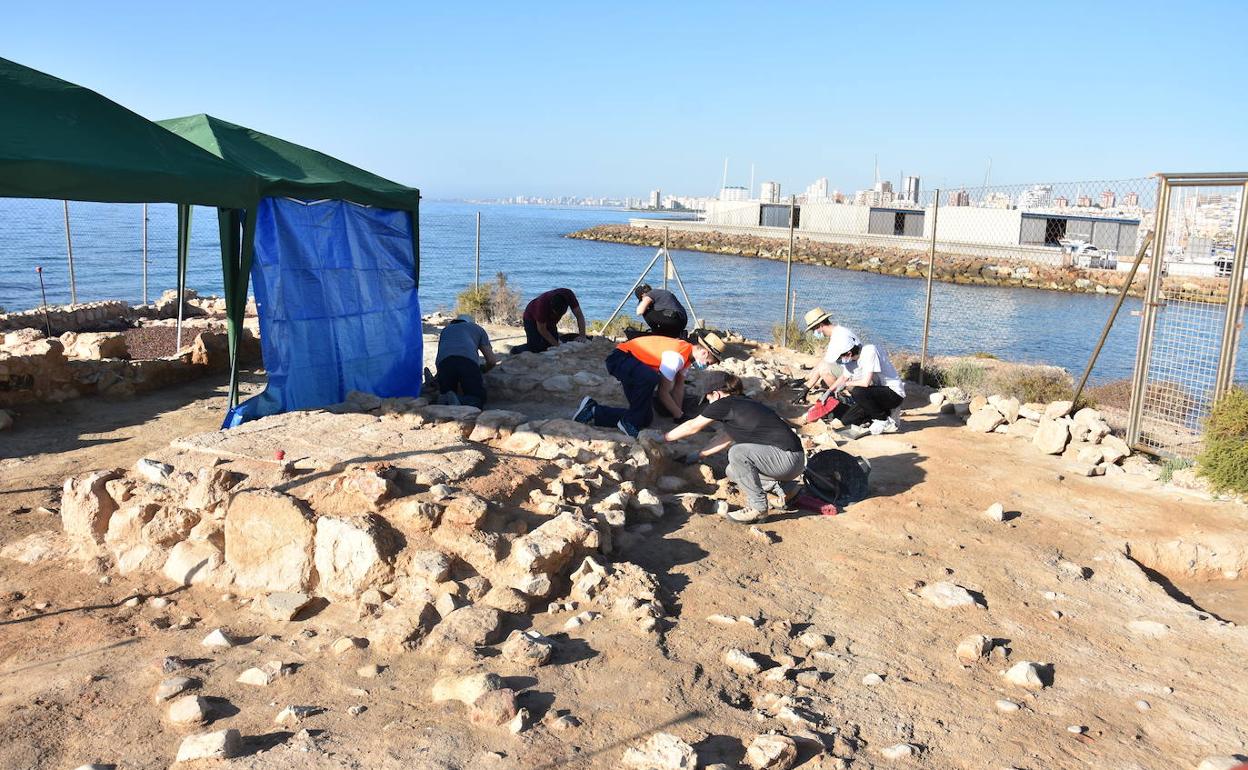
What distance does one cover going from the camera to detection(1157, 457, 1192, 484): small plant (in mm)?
8023

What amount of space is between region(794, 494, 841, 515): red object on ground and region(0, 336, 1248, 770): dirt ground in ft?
0.34

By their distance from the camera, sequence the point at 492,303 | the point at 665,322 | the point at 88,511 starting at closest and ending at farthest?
1. the point at 88,511
2. the point at 665,322
3. the point at 492,303

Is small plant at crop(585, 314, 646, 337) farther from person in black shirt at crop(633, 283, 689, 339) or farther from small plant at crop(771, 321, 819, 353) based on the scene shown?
person in black shirt at crop(633, 283, 689, 339)

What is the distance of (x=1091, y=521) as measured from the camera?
7082 mm

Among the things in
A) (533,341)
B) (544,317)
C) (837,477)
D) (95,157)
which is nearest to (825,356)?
(837,477)

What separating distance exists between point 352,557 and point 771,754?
270cm

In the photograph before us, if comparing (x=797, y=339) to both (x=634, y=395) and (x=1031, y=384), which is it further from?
(x=634, y=395)

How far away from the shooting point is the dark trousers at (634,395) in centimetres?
833

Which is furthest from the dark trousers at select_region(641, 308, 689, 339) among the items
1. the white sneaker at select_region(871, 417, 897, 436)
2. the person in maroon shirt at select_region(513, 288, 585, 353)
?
the white sneaker at select_region(871, 417, 897, 436)

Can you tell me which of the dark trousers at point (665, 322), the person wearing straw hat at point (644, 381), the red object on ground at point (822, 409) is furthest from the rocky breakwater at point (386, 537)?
the dark trousers at point (665, 322)

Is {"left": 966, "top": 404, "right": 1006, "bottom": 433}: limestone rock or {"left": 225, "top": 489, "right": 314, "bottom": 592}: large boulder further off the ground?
{"left": 966, "top": 404, "right": 1006, "bottom": 433}: limestone rock

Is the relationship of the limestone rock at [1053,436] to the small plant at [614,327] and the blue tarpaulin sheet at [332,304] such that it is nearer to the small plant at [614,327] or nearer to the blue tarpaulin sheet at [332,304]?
the blue tarpaulin sheet at [332,304]

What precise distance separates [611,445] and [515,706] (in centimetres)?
338

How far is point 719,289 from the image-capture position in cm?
3822
